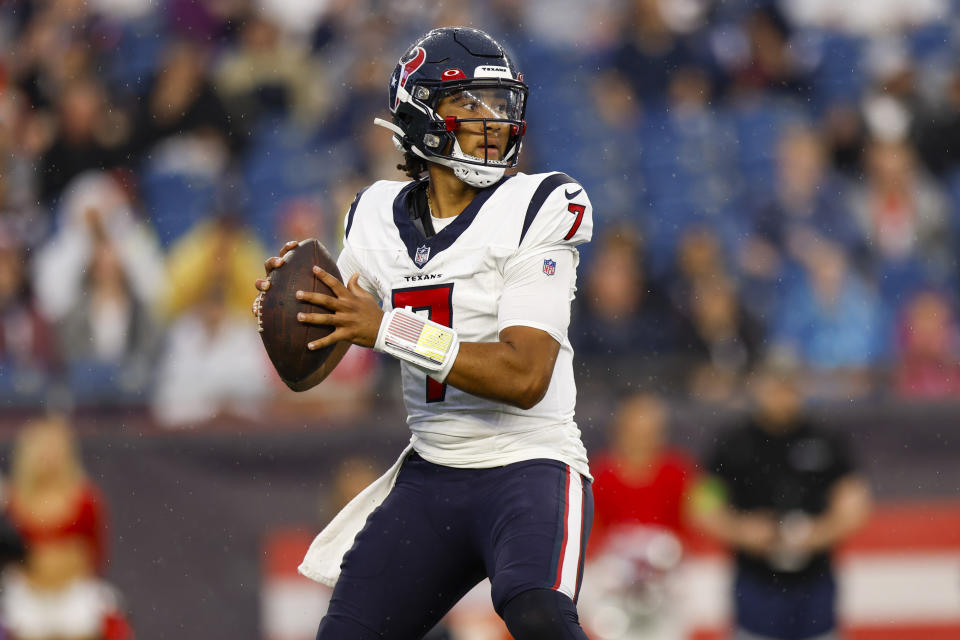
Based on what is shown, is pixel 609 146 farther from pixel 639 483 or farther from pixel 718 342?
pixel 639 483

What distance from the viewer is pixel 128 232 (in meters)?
8.09

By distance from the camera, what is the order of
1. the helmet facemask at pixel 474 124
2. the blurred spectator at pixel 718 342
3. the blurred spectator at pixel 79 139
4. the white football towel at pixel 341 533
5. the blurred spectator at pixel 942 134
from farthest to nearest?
the blurred spectator at pixel 942 134 < the blurred spectator at pixel 79 139 < the blurred spectator at pixel 718 342 < the white football towel at pixel 341 533 < the helmet facemask at pixel 474 124

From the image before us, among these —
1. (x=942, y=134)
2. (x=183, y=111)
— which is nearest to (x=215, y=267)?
(x=183, y=111)

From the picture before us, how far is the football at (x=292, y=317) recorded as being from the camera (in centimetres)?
338

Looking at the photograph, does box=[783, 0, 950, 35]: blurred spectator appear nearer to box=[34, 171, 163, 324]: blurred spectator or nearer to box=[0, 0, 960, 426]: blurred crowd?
box=[0, 0, 960, 426]: blurred crowd

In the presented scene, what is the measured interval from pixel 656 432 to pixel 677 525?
466 mm

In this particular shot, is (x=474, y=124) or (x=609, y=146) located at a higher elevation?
(x=609, y=146)

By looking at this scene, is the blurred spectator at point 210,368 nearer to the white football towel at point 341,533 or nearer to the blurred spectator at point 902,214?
the white football towel at point 341,533

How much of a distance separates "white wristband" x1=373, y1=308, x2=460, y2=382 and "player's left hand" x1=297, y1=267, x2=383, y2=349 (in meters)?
0.03

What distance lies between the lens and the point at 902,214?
8.60 m

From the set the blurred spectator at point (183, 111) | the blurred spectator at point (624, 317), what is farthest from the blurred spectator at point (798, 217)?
the blurred spectator at point (183, 111)

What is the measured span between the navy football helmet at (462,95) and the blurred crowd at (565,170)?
3.74 metres

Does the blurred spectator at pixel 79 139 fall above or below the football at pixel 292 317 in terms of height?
above

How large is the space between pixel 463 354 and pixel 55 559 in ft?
13.2
